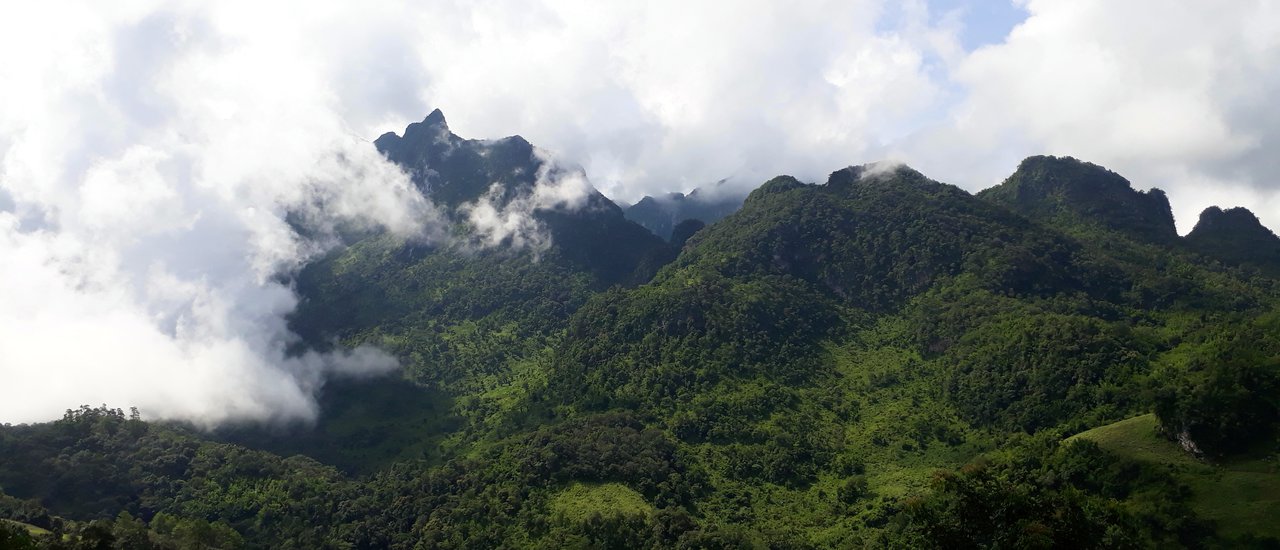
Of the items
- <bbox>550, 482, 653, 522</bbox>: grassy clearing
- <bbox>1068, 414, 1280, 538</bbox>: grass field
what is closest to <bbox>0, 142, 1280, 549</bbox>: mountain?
<bbox>1068, 414, 1280, 538</bbox>: grass field

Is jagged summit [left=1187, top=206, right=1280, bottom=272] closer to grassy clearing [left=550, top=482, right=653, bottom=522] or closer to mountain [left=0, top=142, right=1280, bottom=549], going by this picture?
mountain [left=0, top=142, right=1280, bottom=549]

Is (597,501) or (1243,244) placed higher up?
(1243,244)

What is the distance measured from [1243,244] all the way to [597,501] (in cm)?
17892

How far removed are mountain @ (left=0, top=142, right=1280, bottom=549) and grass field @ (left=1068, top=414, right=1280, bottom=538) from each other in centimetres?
29

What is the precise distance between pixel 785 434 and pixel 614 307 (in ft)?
210

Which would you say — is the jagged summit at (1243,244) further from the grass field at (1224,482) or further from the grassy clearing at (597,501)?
the grassy clearing at (597,501)

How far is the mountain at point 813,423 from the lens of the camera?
92.4 m

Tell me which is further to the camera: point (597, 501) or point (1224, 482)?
point (597, 501)

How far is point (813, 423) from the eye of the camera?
135125 millimetres

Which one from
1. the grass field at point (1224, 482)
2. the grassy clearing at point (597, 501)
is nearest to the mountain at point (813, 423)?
the grass field at point (1224, 482)

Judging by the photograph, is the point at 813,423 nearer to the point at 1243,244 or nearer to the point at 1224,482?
the point at 1224,482

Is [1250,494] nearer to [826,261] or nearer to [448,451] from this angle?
[826,261]

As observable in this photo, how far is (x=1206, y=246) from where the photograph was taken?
7480 inches

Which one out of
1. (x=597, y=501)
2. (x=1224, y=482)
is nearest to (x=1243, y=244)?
(x=1224, y=482)
